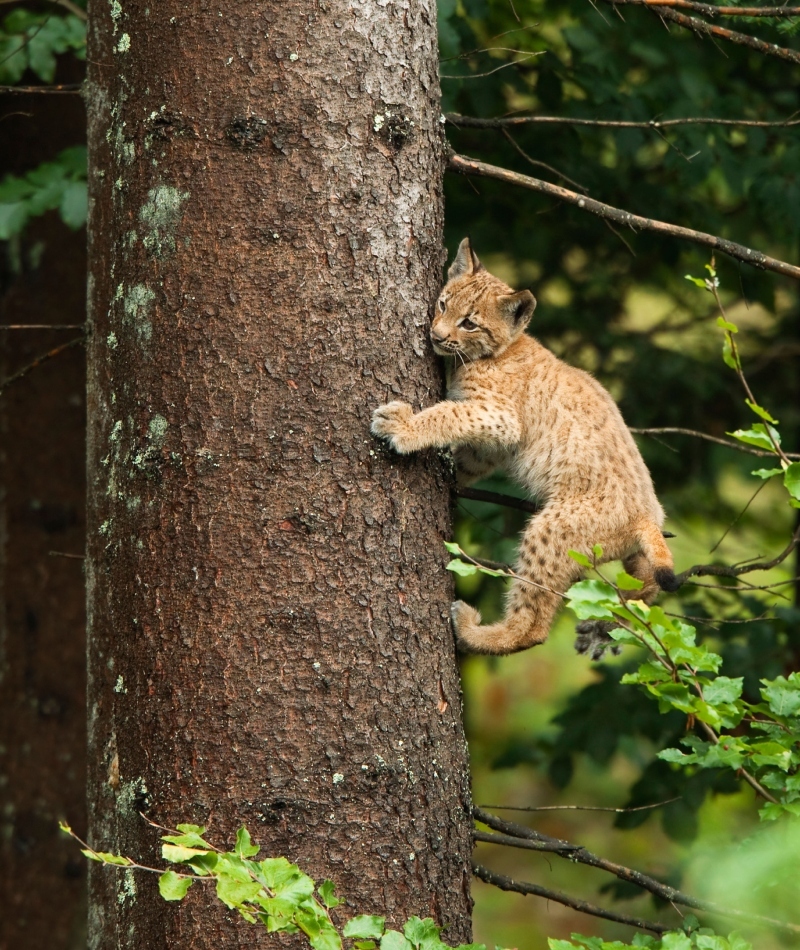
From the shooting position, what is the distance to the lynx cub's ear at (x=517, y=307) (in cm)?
411

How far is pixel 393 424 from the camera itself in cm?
281

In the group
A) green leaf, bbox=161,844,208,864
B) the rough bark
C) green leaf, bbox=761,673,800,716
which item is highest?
green leaf, bbox=761,673,800,716

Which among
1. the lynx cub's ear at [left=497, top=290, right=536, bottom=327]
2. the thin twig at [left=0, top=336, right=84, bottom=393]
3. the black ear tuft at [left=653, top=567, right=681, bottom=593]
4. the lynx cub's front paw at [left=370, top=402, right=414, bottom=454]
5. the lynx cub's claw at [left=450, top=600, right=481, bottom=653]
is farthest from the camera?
the lynx cub's ear at [left=497, top=290, right=536, bottom=327]

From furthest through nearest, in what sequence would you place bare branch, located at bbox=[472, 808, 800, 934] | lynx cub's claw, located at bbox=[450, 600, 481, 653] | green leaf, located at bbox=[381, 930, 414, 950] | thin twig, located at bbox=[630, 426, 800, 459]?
lynx cub's claw, located at bbox=[450, 600, 481, 653] < bare branch, located at bbox=[472, 808, 800, 934] < thin twig, located at bbox=[630, 426, 800, 459] < green leaf, located at bbox=[381, 930, 414, 950]

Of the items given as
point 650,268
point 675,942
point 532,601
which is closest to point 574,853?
point 675,942

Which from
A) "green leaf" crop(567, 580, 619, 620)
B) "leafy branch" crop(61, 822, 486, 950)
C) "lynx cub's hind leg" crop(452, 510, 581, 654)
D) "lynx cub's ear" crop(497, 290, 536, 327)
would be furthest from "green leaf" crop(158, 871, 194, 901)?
"lynx cub's ear" crop(497, 290, 536, 327)

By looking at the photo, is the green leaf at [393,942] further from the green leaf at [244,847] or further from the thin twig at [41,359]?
the thin twig at [41,359]

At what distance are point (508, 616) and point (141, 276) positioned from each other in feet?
6.06

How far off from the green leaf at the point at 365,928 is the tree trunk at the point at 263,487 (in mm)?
505

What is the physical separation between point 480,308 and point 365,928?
2.50 m

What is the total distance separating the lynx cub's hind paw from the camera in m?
3.94

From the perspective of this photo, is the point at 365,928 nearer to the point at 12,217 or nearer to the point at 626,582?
the point at 626,582

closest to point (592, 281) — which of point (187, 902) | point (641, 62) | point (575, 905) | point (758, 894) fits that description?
point (641, 62)

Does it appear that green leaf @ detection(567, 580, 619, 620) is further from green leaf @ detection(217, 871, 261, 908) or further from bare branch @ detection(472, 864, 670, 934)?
bare branch @ detection(472, 864, 670, 934)
